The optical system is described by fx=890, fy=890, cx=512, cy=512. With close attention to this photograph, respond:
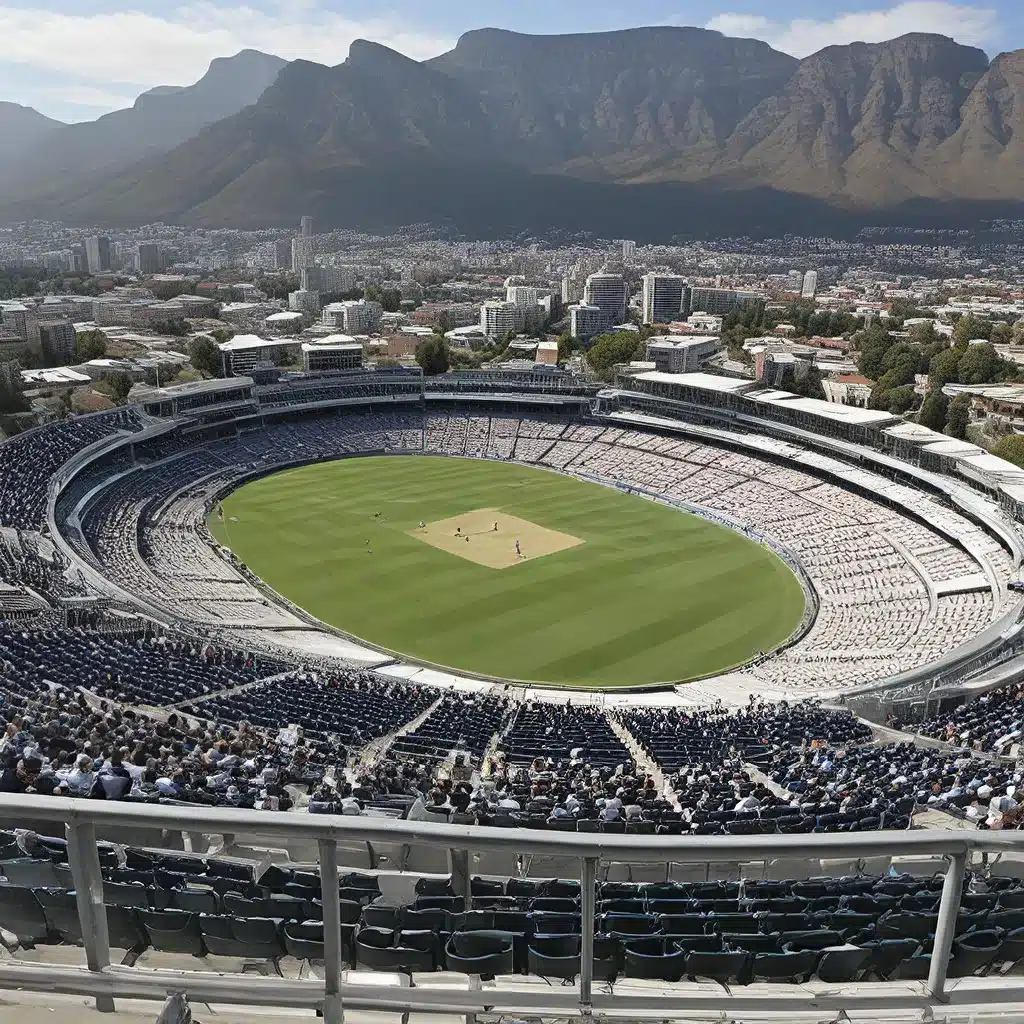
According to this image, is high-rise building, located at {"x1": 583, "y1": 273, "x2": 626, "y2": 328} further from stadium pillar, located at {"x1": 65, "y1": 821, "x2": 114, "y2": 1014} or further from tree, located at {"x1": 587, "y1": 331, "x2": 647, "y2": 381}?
stadium pillar, located at {"x1": 65, "y1": 821, "x2": 114, "y2": 1014}

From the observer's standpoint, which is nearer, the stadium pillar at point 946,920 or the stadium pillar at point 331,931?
the stadium pillar at point 331,931

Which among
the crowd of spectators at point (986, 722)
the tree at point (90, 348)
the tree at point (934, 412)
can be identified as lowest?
the crowd of spectators at point (986, 722)

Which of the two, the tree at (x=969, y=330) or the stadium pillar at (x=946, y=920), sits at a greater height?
the stadium pillar at (x=946, y=920)

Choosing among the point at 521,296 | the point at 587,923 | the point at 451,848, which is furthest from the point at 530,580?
the point at 521,296

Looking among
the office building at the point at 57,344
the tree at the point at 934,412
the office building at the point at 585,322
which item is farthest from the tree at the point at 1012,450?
the office building at the point at 57,344

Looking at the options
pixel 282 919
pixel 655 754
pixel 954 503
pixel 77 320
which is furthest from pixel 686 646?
pixel 77 320

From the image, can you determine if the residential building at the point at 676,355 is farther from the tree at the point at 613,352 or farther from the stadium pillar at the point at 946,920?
the stadium pillar at the point at 946,920

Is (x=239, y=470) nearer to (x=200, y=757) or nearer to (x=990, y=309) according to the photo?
(x=200, y=757)
